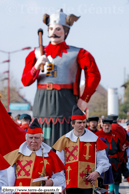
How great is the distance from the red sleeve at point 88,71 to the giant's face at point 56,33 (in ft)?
1.20

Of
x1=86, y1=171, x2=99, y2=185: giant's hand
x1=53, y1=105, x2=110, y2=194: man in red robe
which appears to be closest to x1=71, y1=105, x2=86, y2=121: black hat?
x1=53, y1=105, x2=110, y2=194: man in red robe

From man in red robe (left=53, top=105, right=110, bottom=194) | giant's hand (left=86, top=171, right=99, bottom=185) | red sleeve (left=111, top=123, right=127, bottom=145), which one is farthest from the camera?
red sleeve (left=111, top=123, right=127, bottom=145)

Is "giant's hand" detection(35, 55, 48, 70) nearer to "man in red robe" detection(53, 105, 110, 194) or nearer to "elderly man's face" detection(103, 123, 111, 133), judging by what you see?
"man in red robe" detection(53, 105, 110, 194)

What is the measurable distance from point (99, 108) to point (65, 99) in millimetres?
71804

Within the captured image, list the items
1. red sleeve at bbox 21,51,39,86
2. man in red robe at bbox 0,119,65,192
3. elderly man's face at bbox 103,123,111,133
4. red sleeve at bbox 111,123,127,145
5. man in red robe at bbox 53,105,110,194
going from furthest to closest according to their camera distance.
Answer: red sleeve at bbox 111,123,127,145, elderly man's face at bbox 103,123,111,133, red sleeve at bbox 21,51,39,86, man in red robe at bbox 53,105,110,194, man in red robe at bbox 0,119,65,192

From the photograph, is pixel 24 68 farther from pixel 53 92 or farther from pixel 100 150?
pixel 100 150

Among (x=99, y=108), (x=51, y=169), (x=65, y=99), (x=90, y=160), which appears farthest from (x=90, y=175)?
(x=99, y=108)

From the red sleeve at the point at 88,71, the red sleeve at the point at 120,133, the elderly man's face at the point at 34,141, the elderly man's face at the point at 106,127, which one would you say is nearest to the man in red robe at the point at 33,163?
the elderly man's face at the point at 34,141

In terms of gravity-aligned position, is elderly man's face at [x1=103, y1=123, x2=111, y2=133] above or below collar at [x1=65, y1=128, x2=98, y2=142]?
above

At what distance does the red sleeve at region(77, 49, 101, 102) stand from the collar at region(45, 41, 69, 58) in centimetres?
25

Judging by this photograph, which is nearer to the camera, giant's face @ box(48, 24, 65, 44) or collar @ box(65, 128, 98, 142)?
collar @ box(65, 128, 98, 142)

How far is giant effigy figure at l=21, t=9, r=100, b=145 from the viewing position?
6.93 metres

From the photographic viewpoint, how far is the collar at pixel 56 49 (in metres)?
7.00

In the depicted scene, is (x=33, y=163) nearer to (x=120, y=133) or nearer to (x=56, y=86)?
(x=56, y=86)
